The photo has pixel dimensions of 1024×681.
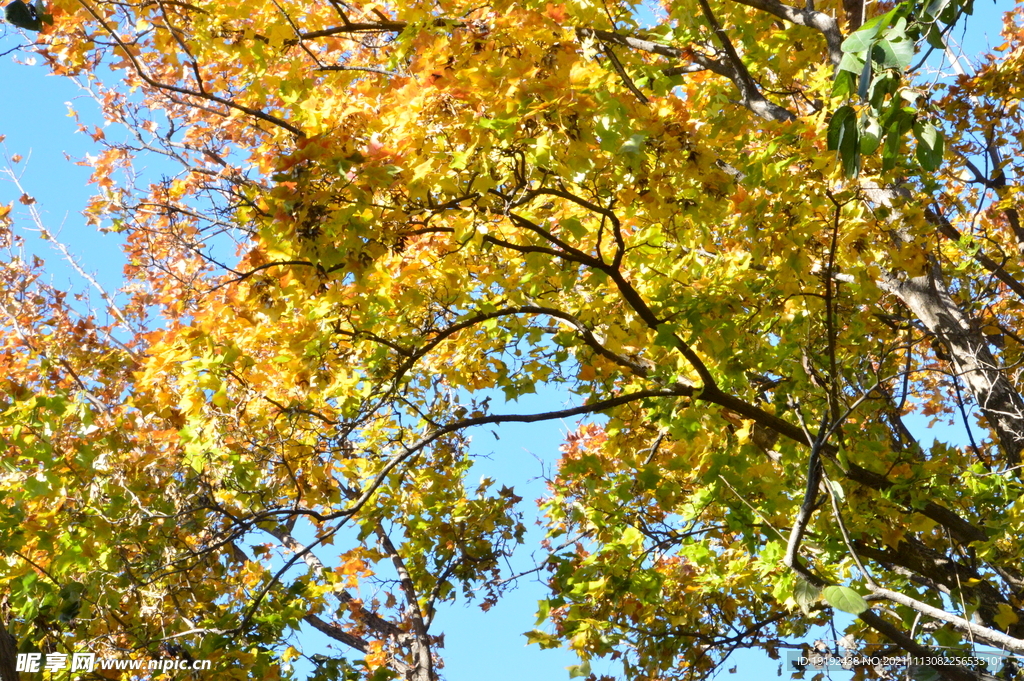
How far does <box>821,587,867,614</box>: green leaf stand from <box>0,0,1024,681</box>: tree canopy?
1 cm

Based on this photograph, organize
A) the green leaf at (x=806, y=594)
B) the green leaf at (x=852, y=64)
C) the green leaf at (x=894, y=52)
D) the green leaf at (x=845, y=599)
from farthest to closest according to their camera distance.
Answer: the green leaf at (x=806, y=594), the green leaf at (x=845, y=599), the green leaf at (x=852, y=64), the green leaf at (x=894, y=52)

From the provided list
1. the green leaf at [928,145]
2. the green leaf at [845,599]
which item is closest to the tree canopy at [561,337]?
the green leaf at [845,599]

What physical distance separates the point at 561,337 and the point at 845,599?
2.40 meters

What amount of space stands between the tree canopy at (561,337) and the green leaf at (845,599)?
0.01m

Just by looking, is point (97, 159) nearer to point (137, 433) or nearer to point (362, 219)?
point (137, 433)

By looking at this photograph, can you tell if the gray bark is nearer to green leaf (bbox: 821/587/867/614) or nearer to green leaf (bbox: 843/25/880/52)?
green leaf (bbox: 821/587/867/614)

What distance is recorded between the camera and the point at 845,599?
237 cm

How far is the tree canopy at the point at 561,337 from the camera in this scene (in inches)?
136

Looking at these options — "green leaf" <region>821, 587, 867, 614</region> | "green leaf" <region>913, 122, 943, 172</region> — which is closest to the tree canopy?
"green leaf" <region>821, 587, 867, 614</region>

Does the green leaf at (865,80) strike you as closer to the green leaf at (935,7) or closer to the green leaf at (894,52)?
the green leaf at (894,52)

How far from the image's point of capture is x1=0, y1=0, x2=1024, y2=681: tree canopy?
3.47 meters

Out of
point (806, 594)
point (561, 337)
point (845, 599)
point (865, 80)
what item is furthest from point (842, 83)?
point (561, 337)

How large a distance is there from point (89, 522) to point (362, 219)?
2668mm

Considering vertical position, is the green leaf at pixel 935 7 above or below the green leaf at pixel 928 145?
above
